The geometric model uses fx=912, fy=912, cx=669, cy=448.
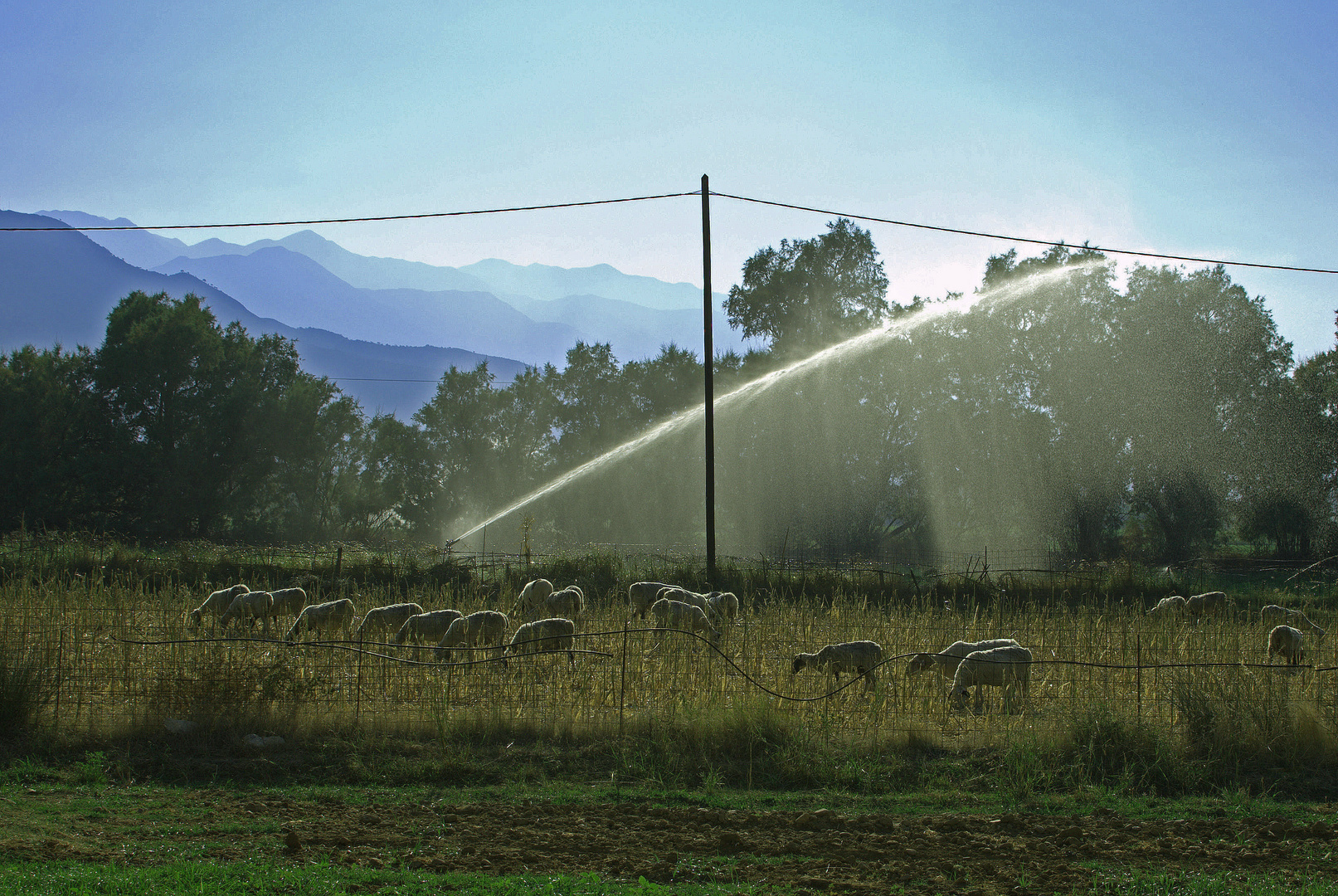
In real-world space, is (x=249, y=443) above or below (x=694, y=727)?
above

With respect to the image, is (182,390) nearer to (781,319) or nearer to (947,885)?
(781,319)

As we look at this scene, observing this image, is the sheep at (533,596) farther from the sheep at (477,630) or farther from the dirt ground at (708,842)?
the dirt ground at (708,842)

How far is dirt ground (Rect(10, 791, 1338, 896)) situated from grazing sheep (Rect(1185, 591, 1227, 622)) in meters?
12.7

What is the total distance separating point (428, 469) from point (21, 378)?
17.8 metres

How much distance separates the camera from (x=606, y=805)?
7.78 m

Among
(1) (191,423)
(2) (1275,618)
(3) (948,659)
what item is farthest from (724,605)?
(1) (191,423)

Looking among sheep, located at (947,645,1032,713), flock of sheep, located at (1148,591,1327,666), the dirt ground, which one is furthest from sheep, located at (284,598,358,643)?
flock of sheep, located at (1148,591,1327,666)

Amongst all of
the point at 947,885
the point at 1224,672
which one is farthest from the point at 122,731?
the point at 1224,672

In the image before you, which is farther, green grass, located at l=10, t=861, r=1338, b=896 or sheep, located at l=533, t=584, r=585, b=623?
sheep, located at l=533, t=584, r=585, b=623

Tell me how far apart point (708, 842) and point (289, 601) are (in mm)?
12102

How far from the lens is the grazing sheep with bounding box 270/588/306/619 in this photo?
16.5m

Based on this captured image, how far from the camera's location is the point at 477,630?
1337 centimetres

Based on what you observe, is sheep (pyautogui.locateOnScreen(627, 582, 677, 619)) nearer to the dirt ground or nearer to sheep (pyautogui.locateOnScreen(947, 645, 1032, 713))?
sheep (pyautogui.locateOnScreen(947, 645, 1032, 713))

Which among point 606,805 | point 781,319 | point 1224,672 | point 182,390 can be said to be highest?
point 781,319
